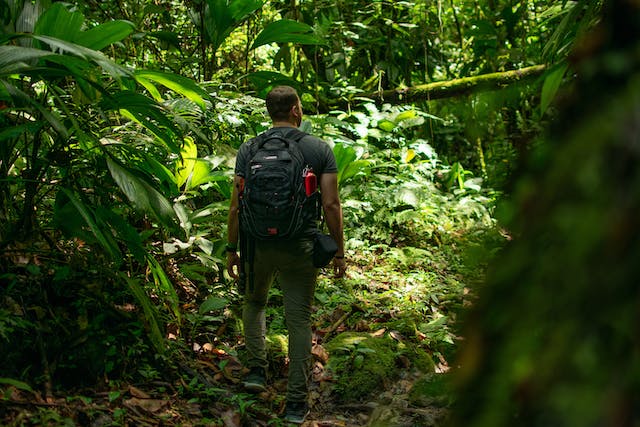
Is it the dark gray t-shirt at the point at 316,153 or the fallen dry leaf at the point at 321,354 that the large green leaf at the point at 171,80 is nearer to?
the dark gray t-shirt at the point at 316,153

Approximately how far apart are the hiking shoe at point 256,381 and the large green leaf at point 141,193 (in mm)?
1105

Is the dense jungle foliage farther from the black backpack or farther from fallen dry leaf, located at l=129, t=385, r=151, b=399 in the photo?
the black backpack

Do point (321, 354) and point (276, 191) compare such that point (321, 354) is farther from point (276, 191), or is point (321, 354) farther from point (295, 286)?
point (276, 191)

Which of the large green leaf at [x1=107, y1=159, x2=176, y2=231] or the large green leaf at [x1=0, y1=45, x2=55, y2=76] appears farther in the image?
the large green leaf at [x1=107, y1=159, x2=176, y2=231]

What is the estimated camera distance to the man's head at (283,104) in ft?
11.5

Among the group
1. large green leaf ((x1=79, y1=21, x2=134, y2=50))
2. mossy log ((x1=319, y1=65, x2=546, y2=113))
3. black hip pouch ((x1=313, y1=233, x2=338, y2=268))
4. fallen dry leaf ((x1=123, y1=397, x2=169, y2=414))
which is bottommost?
fallen dry leaf ((x1=123, y1=397, x2=169, y2=414))

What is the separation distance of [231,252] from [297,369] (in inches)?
33.2

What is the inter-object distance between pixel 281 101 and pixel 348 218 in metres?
3.04

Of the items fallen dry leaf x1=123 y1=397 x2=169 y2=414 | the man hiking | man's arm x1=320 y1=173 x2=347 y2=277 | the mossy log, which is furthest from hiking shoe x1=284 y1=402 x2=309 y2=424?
the mossy log

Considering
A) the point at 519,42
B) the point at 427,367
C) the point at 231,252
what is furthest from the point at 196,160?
the point at 519,42

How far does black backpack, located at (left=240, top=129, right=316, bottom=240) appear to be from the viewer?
3328 mm

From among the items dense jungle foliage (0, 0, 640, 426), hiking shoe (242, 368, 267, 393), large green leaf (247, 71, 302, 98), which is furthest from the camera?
large green leaf (247, 71, 302, 98)

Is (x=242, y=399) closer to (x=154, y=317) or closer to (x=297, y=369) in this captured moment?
(x=297, y=369)

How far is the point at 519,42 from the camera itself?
9242 millimetres
